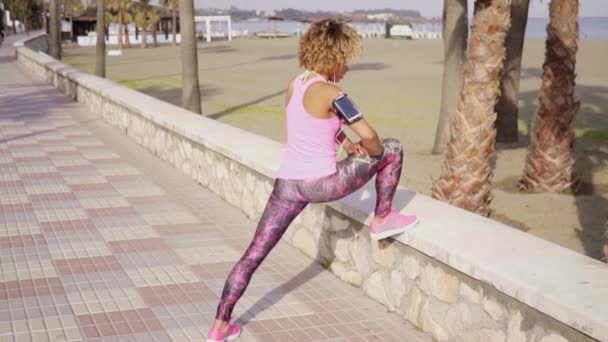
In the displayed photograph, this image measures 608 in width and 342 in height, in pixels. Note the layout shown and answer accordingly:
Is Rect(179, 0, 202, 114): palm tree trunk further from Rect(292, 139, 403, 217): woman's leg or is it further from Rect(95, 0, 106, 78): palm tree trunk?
Rect(292, 139, 403, 217): woman's leg

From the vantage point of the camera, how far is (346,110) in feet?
13.0

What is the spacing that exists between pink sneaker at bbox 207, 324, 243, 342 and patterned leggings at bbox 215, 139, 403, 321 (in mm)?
80

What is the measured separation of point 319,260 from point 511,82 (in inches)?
302

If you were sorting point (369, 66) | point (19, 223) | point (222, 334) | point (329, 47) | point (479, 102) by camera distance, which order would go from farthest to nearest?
point (369, 66)
point (19, 223)
point (479, 102)
point (222, 334)
point (329, 47)

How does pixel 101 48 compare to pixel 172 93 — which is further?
pixel 101 48

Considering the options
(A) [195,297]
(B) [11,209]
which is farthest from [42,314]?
(B) [11,209]

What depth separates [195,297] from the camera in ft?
17.7

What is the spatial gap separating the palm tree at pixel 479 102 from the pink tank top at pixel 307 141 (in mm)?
3343

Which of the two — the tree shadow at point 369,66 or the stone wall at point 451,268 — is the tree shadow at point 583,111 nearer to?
the stone wall at point 451,268

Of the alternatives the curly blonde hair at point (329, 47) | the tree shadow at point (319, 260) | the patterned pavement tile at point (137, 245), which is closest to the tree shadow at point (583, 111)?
the tree shadow at point (319, 260)

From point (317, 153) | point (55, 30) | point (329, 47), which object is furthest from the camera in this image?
point (55, 30)

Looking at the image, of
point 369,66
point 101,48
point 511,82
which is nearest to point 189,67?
point 511,82

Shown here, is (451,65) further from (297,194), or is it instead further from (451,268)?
(297,194)

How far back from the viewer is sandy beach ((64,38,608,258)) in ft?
27.7
